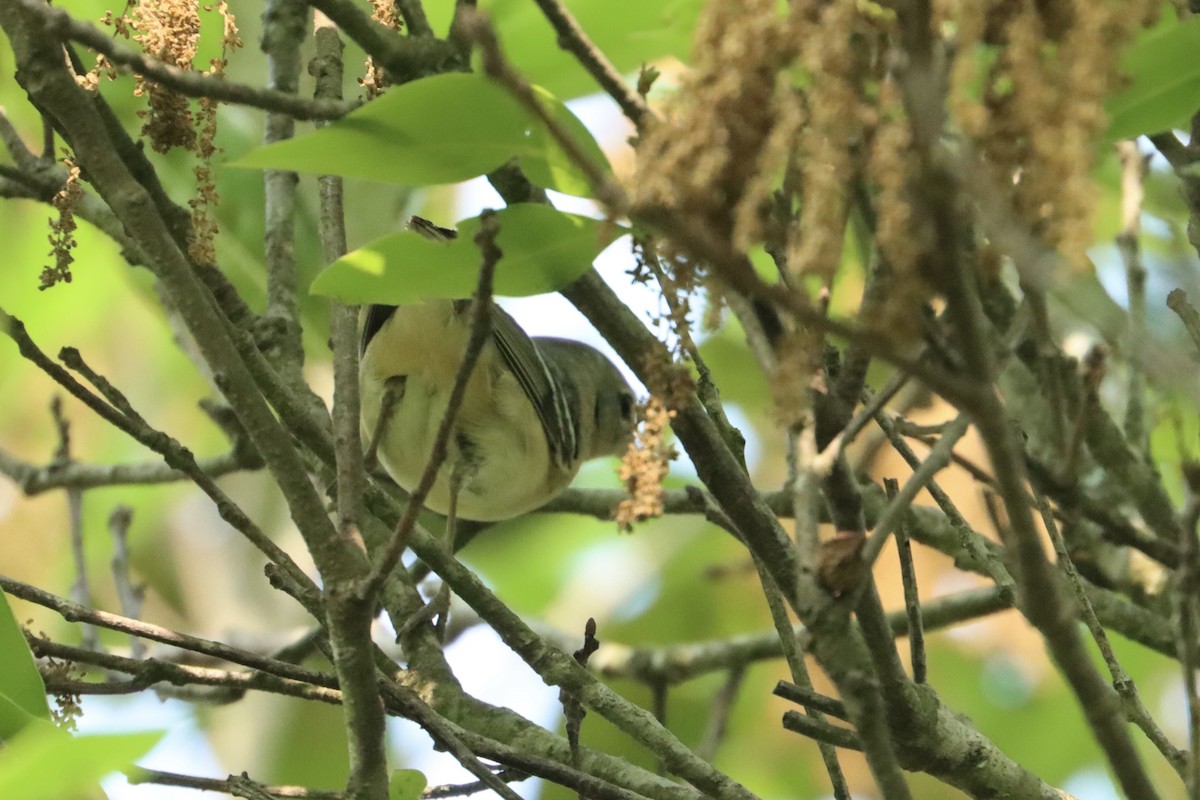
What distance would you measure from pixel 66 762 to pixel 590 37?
148 cm

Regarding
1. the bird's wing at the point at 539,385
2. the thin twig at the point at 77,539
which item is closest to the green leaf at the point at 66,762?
the thin twig at the point at 77,539

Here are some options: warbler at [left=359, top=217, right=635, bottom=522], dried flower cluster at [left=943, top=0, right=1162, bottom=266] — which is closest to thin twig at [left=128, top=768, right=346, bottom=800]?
dried flower cluster at [left=943, top=0, right=1162, bottom=266]

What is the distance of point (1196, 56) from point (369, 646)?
105 centimetres

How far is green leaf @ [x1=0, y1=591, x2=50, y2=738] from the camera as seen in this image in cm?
159

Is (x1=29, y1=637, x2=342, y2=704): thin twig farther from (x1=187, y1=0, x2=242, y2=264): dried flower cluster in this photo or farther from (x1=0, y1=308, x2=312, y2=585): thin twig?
(x1=187, y1=0, x2=242, y2=264): dried flower cluster

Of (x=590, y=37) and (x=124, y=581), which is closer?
(x=590, y=37)

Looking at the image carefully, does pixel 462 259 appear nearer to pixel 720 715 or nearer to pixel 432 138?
pixel 432 138

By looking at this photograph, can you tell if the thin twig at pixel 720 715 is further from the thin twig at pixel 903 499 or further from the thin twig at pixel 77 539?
the thin twig at pixel 903 499

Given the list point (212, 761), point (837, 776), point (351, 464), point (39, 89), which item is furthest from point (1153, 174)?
point (212, 761)

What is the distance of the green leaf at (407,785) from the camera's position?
5.68 ft

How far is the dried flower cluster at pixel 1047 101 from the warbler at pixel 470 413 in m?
2.54

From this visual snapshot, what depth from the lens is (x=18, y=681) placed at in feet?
5.33

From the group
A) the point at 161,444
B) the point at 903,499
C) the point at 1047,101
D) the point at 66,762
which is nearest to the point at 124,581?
the point at 161,444

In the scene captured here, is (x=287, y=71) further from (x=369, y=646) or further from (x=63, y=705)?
(x=369, y=646)
